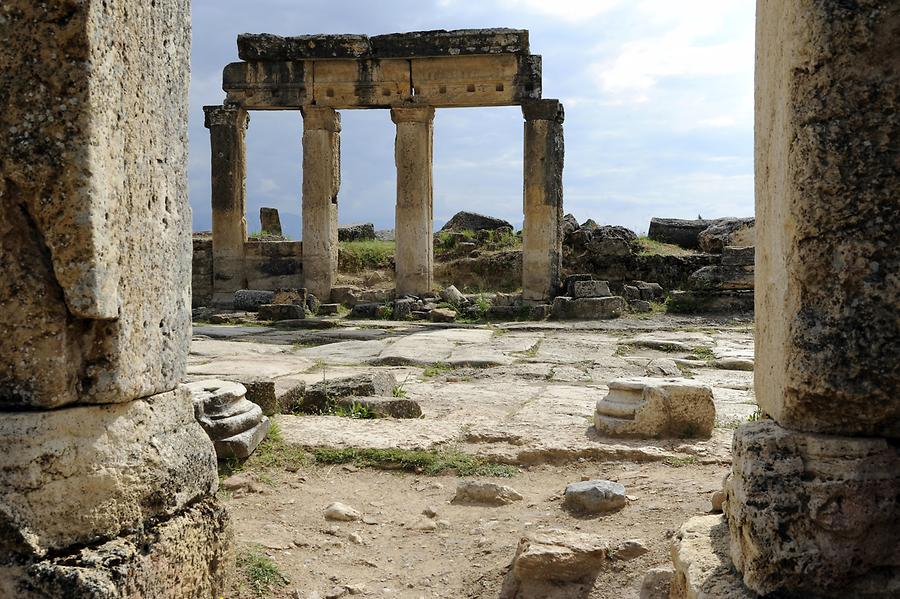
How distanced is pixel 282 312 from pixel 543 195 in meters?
5.21

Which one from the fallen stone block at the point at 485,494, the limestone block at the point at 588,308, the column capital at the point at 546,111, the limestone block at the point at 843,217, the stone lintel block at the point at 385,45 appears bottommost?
the fallen stone block at the point at 485,494

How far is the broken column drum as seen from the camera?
572 inches

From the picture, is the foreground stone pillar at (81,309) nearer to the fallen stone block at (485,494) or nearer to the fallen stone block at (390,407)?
the fallen stone block at (485,494)

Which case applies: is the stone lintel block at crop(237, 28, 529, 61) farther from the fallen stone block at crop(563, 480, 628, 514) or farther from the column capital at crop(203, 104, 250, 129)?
the fallen stone block at crop(563, 480, 628, 514)

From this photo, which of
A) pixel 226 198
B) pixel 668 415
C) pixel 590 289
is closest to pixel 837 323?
pixel 668 415

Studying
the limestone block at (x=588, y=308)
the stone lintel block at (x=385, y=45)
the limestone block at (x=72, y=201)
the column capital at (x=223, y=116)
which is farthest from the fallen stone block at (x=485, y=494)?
the column capital at (x=223, y=116)

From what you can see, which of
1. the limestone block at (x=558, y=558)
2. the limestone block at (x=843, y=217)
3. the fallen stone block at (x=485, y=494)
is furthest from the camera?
the fallen stone block at (x=485, y=494)

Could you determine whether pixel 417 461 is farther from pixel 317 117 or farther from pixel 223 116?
pixel 223 116

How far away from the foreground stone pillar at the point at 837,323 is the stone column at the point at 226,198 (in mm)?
14832

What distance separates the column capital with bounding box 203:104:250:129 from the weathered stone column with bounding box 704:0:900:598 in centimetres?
1511

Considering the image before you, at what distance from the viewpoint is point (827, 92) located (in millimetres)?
1720

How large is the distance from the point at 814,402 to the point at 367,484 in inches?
103

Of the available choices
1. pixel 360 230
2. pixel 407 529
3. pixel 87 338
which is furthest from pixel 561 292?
pixel 87 338

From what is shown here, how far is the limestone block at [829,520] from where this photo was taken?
5.65 ft
